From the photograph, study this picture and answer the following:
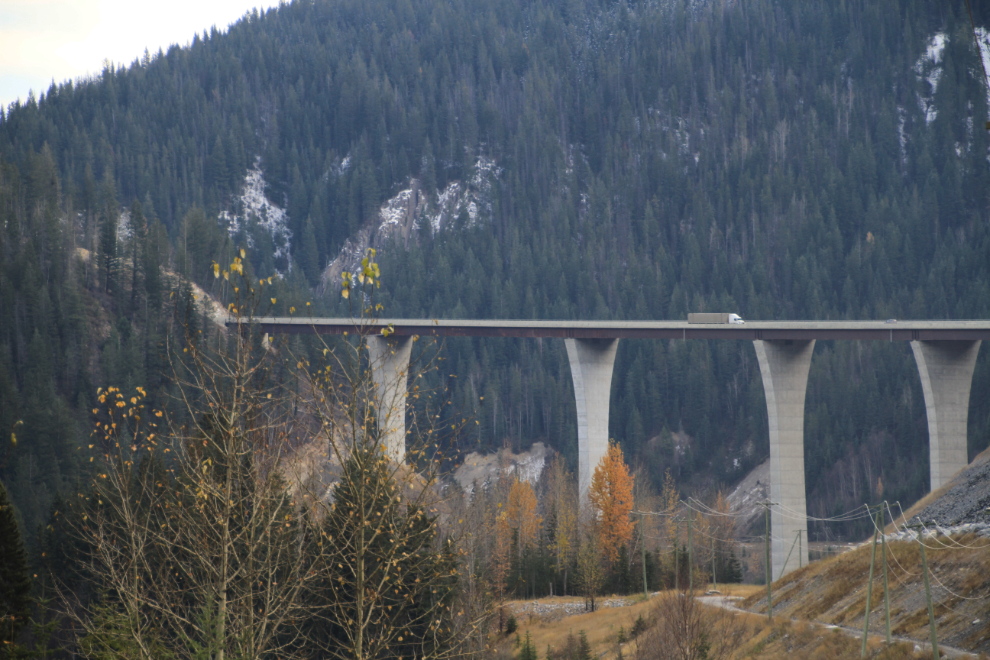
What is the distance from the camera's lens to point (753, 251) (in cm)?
18638

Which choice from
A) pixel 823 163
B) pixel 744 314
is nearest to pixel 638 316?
pixel 744 314

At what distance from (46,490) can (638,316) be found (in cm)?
11576

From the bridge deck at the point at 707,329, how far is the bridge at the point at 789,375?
8 cm

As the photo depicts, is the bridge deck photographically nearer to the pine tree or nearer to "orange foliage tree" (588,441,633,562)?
"orange foliage tree" (588,441,633,562)

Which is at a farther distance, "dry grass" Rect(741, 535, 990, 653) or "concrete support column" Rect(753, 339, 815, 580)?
"concrete support column" Rect(753, 339, 815, 580)

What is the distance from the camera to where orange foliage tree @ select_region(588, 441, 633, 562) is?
70.8 metres

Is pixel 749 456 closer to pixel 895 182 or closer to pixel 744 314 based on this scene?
pixel 744 314

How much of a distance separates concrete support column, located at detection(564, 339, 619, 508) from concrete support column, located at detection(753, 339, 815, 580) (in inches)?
626

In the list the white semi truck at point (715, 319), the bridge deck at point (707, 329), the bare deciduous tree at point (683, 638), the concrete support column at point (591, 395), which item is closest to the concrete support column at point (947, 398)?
the bridge deck at point (707, 329)

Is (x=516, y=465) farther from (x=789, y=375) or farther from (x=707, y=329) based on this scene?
(x=789, y=375)

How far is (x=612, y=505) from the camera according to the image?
236 ft

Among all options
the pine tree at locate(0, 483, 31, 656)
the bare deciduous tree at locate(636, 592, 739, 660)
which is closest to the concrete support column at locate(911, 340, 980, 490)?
the bare deciduous tree at locate(636, 592, 739, 660)

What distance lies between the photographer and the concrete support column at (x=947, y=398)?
220 ft

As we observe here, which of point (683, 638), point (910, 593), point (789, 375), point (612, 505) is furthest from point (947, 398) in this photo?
point (683, 638)
